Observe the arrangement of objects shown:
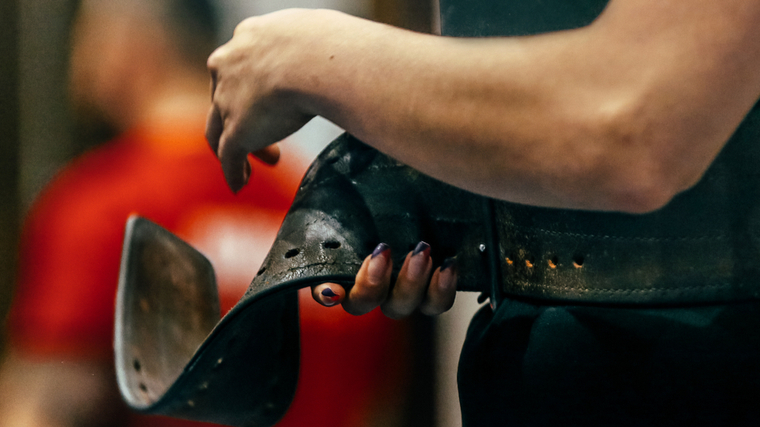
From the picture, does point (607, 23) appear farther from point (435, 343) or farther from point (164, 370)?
point (435, 343)

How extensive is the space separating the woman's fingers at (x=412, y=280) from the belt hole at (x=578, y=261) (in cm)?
11

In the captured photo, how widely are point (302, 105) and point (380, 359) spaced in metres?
0.83

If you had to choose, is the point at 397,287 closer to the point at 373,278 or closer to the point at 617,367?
the point at 373,278

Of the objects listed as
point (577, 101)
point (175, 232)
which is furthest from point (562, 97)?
point (175, 232)

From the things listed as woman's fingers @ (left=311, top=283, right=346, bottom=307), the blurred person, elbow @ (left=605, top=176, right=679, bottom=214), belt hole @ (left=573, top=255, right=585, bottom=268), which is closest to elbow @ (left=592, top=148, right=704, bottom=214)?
elbow @ (left=605, top=176, right=679, bottom=214)

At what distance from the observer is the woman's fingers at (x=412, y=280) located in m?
0.39

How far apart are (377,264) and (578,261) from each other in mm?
140

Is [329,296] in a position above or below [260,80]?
below

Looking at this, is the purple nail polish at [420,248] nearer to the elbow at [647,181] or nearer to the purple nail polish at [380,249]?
the purple nail polish at [380,249]

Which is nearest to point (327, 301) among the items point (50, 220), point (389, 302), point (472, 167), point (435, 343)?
point (389, 302)

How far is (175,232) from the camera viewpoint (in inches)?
38.0

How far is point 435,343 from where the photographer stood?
1.13m

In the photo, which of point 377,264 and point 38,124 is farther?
point 38,124

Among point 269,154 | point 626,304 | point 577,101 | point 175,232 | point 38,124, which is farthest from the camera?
point 38,124
